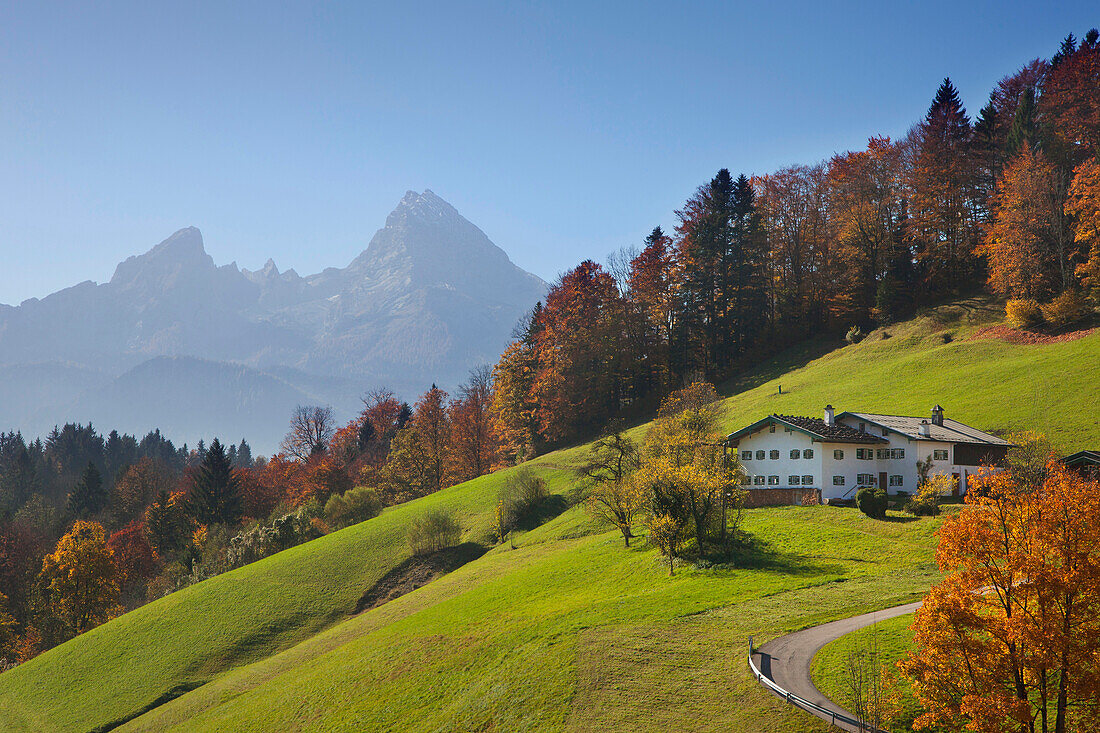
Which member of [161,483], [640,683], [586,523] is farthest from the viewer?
[161,483]

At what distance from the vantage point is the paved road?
22587mm

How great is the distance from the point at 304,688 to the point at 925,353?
67.4 meters

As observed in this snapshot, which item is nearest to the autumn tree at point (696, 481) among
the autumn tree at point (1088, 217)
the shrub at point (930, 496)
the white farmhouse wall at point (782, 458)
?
the white farmhouse wall at point (782, 458)

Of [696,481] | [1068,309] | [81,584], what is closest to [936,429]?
[696,481]

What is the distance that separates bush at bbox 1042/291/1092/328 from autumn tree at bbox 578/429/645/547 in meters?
42.5

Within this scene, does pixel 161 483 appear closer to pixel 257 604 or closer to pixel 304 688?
pixel 257 604

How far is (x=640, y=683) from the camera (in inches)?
1041

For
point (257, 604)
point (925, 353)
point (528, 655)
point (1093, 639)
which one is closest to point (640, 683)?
point (528, 655)

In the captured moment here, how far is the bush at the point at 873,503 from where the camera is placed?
153 ft

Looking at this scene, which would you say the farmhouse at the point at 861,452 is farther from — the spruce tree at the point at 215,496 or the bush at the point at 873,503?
the spruce tree at the point at 215,496

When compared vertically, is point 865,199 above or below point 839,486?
above

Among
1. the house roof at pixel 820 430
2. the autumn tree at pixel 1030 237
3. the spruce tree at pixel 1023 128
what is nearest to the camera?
the house roof at pixel 820 430

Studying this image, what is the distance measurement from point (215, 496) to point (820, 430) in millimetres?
78939

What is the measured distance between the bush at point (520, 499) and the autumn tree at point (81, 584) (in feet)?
145
